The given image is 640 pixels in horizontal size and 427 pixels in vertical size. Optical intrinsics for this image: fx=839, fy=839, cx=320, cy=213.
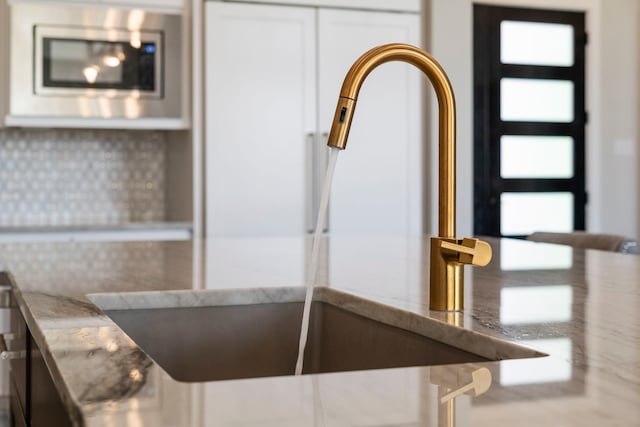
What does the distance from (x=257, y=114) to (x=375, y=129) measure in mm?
592

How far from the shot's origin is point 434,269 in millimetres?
1019

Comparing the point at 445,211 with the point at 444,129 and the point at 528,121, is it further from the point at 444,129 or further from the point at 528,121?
the point at 528,121

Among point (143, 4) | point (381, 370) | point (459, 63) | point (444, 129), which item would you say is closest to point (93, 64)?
point (143, 4)

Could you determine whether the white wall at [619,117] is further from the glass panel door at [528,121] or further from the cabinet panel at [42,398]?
the cabinet panel at [42,398]

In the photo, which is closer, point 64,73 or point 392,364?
point 392,364

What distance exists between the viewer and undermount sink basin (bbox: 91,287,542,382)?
118 centimetres

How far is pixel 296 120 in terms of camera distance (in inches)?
154

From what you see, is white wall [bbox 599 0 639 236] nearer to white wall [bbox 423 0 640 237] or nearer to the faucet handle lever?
white wall [bbox 423 0 640 237]

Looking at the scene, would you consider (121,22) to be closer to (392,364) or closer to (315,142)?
(315,142)

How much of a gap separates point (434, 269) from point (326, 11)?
3.09 metres

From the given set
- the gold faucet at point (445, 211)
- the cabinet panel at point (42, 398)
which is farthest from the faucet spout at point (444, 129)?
the cabinet panel at point (42, 398)

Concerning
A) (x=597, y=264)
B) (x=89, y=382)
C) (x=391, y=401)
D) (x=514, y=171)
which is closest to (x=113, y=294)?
(x=89, y=382)

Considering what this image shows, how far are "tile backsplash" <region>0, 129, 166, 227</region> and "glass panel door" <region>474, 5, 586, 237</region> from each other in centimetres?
186

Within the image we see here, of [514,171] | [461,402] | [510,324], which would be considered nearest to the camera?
[461,402]
